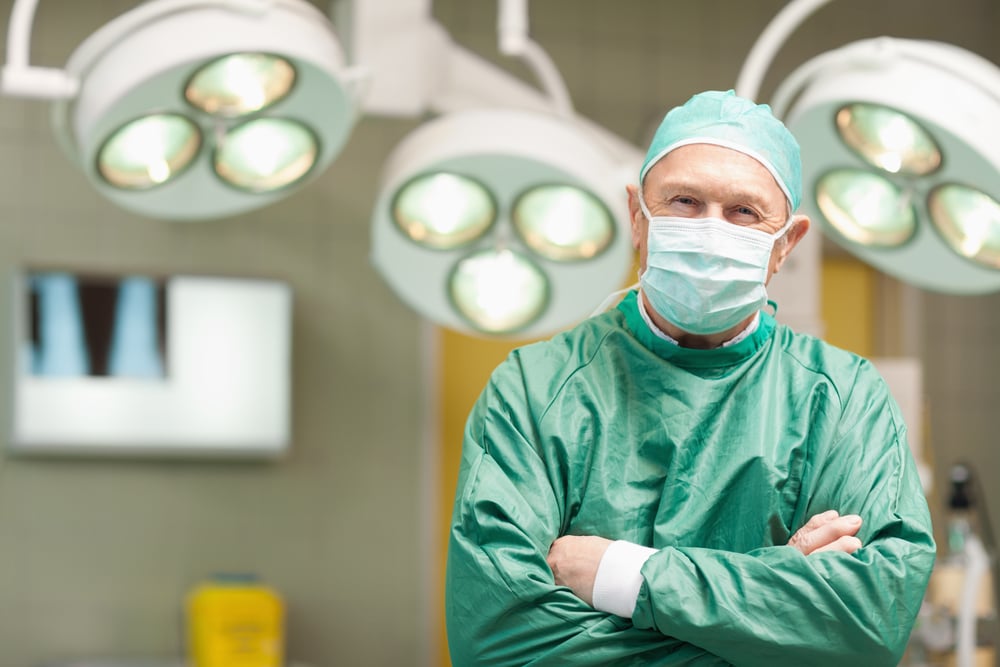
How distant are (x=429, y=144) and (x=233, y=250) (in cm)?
177

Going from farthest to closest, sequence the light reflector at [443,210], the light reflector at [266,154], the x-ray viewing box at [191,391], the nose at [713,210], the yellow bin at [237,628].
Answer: the x-ray viewing box at [191,391], the yellow bin at [237,628], the light reflector at [443,210], the light reflector at [266,154], the nose at [713,210]

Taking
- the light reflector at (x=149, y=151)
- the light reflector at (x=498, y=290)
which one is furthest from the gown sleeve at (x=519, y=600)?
the light reflector at (x=498, y=290)

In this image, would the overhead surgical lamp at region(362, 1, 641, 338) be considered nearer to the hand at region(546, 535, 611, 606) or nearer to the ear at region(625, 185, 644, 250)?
the ear at region(625, 185, 644, 250)

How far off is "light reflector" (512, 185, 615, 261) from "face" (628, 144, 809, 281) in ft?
3.84

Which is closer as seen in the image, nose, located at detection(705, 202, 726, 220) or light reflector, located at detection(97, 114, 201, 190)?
nose, located at detection(705, 202, 726, 220)

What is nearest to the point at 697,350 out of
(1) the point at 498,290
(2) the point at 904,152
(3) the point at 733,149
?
(3) the point at 733,149

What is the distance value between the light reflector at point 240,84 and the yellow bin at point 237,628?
174cm

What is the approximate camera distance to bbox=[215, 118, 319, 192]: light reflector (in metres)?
2.28

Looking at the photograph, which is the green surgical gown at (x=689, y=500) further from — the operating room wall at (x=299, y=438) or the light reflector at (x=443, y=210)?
the operating room wall at (x=299, y=438)

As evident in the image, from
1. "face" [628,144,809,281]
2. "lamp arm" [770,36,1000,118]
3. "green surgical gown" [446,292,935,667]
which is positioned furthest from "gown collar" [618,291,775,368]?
"lamp arm" [770,36,1000,118]

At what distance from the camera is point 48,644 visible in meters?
3.83

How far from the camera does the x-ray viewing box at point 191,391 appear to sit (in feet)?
12.5

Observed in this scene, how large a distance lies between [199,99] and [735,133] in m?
1.16

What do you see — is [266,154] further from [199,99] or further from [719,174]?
[719,174]
